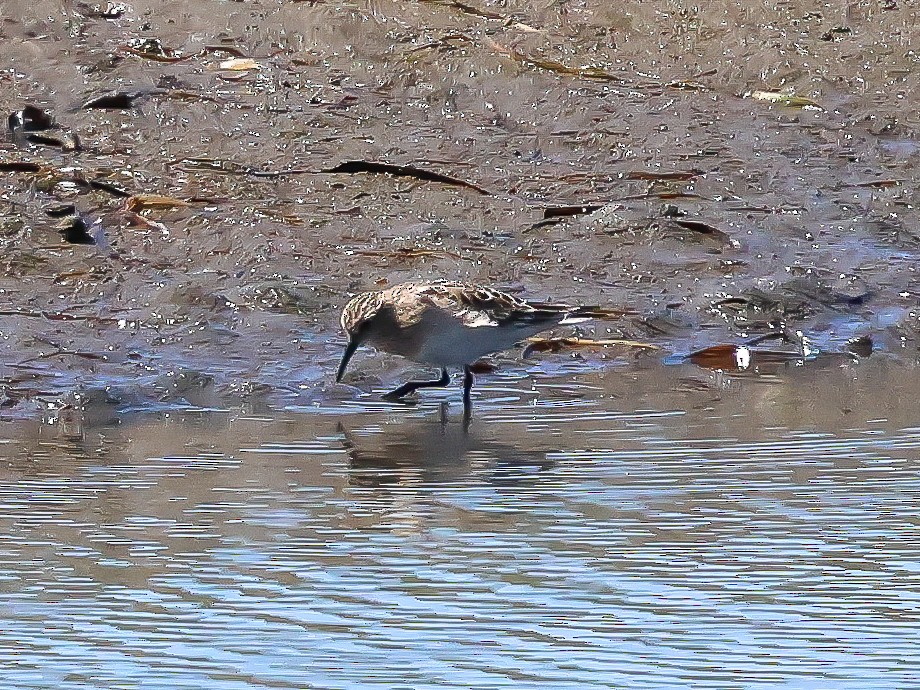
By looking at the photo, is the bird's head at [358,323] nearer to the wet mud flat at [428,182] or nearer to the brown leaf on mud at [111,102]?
the wet mud flat at [428,182]

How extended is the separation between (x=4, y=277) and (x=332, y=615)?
4.68 m

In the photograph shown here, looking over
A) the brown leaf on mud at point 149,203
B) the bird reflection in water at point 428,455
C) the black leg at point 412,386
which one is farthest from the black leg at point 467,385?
the brown leaf on mud at point 149,203

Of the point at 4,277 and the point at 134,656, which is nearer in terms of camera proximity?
the point at 134,656

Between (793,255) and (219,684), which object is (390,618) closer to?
(219,684)

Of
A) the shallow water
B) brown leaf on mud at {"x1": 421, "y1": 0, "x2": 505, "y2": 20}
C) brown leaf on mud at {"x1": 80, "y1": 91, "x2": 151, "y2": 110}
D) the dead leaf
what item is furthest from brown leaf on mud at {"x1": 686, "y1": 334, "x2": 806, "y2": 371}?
brown leaf on mud at {"x1": 421, "y1": 0, "x2": 505, "y2": 20}

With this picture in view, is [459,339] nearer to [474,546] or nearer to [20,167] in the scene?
[474,546]

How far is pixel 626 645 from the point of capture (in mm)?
4402

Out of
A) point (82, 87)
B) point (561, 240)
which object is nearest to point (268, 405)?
point (561, 240)

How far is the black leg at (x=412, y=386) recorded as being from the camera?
25.0ft

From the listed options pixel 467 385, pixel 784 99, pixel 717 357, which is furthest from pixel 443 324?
pixel 784 99

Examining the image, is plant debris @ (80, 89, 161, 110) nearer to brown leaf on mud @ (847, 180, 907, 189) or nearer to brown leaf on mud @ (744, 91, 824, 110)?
brown leaf on mud @ (744, 91, 824, 110)

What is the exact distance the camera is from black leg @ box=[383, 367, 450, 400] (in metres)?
7.61

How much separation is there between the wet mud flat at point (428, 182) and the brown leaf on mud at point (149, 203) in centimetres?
2

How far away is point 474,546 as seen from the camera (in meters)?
5.26
